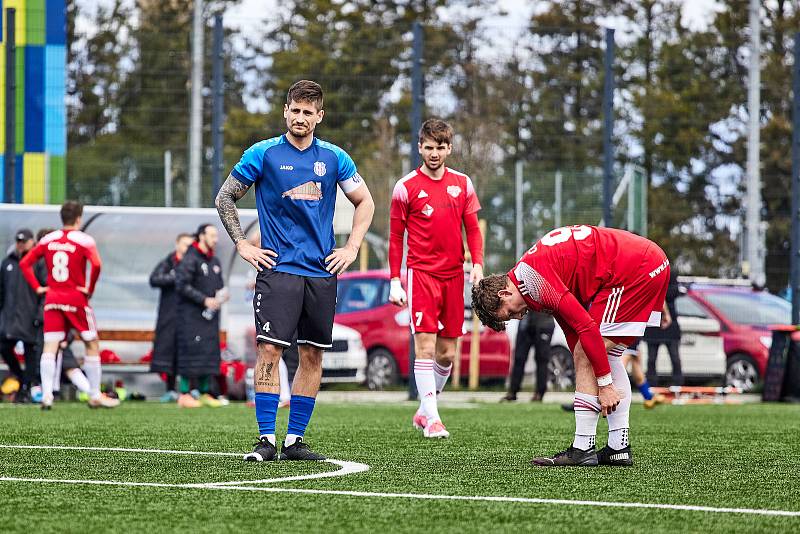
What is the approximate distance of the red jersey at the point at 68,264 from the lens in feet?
45.5

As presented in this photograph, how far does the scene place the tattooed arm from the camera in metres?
7.70

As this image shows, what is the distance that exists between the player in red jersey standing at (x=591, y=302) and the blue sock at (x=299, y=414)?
1250 millimetres

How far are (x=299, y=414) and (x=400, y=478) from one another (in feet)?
4.16

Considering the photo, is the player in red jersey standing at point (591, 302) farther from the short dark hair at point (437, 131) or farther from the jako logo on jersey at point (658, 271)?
the short dark hair at point (437, 131)

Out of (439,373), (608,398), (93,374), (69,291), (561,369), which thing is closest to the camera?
(608,398)

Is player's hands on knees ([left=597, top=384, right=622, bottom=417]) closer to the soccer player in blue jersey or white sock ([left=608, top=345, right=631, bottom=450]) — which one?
white sock ([left=608, top=345, right=631, bottom=450])

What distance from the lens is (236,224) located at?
7840mm

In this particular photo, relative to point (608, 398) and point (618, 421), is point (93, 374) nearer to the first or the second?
point (618, 421)

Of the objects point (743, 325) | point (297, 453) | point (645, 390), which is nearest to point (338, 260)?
point (297, 453)

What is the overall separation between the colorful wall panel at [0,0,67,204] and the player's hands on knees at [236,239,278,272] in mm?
10545

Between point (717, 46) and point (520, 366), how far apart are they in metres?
5.71

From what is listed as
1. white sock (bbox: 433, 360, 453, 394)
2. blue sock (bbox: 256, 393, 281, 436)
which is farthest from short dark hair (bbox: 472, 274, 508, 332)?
white sock (bbox: 433, 360, 453, 394)

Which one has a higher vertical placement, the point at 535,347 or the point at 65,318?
the point at 65,318

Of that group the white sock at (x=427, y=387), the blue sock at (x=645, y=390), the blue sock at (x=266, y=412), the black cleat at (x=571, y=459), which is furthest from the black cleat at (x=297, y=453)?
the blue sock at (x=645, y=390)
